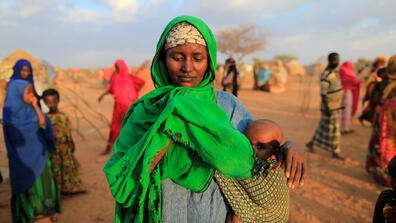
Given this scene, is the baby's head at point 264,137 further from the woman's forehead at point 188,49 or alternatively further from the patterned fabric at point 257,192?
the woman's forehead at point 188,49

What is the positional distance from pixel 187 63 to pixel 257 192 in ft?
2.45

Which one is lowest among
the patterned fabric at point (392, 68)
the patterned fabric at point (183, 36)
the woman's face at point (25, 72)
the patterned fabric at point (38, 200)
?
the patterned fabric at point (38, 200)

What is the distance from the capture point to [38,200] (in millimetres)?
3391

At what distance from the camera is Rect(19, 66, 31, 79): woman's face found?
11.1 feet

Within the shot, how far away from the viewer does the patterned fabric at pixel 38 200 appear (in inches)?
128

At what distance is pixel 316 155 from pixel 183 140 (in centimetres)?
568

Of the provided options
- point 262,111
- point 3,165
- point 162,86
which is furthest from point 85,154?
point 262,111

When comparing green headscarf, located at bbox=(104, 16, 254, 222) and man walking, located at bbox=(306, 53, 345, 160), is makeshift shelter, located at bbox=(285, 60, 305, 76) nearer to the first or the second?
man walking, located at bbox=(306, 53, 345, 160)

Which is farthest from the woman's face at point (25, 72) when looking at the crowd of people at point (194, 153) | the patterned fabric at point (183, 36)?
the patterned fabric at point (183, 36)

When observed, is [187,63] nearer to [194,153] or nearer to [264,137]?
[194,153]

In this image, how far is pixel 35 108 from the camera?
10.5 ft

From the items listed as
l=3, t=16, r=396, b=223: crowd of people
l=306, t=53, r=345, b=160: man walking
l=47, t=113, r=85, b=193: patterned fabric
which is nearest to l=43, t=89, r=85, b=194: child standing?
l=47, t=113, r=85, b=193: patterned fabric

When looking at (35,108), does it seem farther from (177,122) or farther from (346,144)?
(346,144)

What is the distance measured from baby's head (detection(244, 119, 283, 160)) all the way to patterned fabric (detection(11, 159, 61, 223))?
3309 mm
